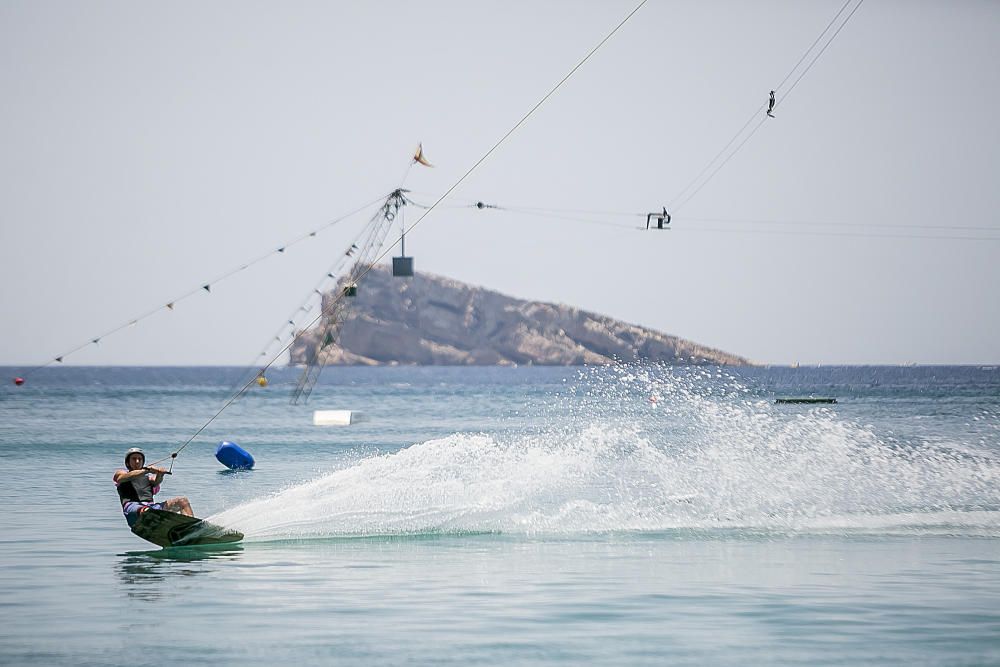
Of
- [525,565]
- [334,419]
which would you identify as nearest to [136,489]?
[525,565]

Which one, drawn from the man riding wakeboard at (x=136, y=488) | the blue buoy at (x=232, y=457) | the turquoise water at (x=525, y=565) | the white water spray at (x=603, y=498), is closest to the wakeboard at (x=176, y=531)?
the man riding wakeboard at (x=136, y=488)

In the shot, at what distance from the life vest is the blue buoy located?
652 inches

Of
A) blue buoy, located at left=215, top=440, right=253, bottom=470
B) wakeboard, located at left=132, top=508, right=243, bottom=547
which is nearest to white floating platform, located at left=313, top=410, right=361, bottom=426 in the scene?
blue buoy, located at left=215, top=440, right=253, bottom=470

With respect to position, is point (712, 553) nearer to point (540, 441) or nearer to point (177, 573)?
point (177, 573)

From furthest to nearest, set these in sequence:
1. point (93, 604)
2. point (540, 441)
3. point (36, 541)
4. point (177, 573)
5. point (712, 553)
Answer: point (540, 441) → point (36, 541) → point (712, 553) → point (177, 573) → point (93, 604)

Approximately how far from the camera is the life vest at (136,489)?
1816cm

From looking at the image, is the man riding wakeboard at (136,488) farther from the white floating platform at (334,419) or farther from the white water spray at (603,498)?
the white floating platform at (334,419)

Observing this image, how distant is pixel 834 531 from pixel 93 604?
1187cm

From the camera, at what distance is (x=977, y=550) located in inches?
708

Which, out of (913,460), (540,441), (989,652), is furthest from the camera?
(540,441)

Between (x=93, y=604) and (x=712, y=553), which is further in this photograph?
(x=712, y=553)

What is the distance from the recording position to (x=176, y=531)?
1838 cm

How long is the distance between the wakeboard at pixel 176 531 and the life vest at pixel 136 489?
323mm

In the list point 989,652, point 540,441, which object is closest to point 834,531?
point 989,652
